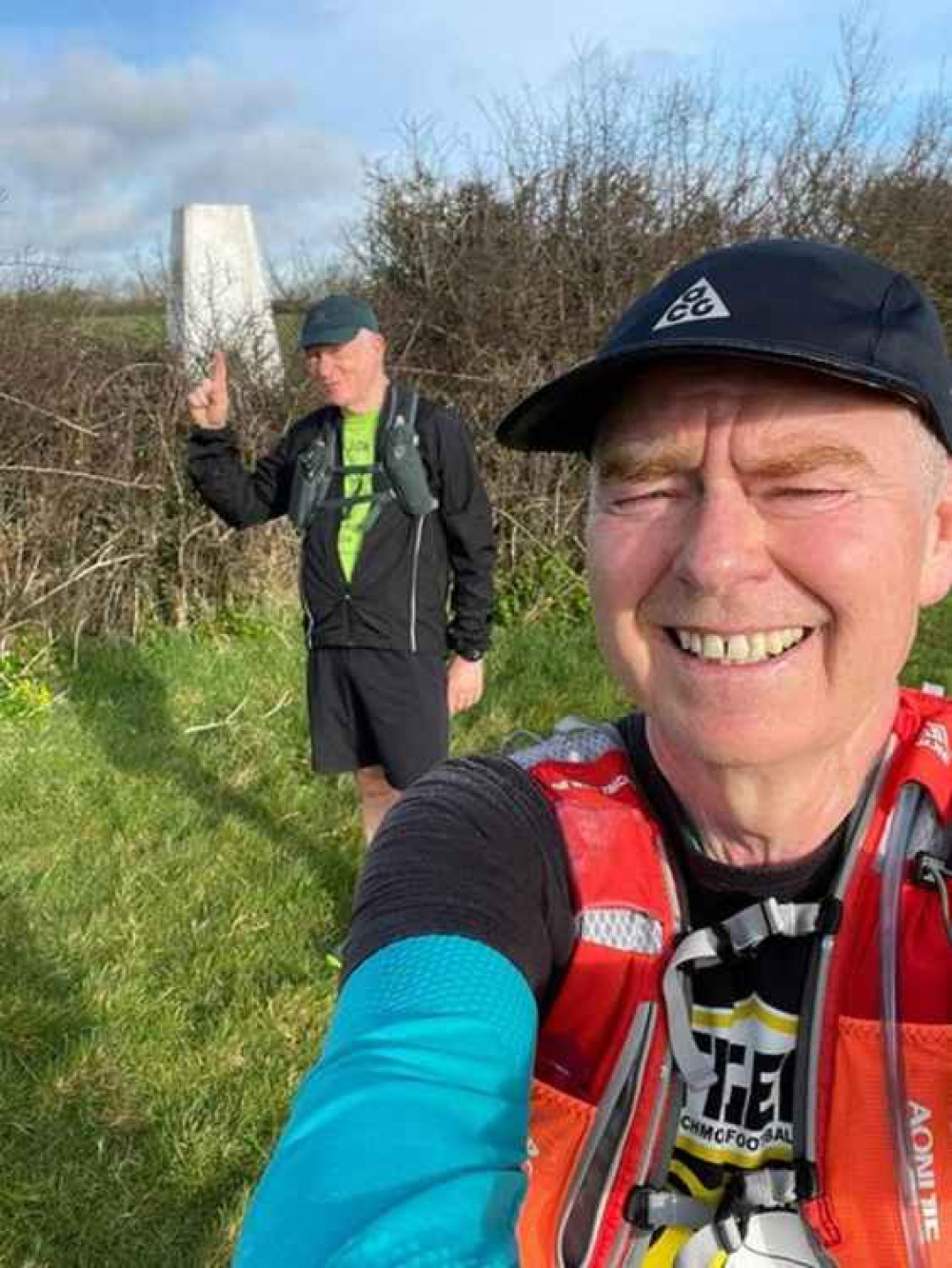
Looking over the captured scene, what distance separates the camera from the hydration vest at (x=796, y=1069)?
116 centimetres

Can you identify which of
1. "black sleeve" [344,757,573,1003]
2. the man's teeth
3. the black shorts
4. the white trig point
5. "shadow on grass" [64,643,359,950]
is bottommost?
"shadow on grass" [64,643,359,950]

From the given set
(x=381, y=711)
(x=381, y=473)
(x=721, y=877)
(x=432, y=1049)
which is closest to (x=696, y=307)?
(x=721, y=877)

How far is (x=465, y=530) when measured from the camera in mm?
4445

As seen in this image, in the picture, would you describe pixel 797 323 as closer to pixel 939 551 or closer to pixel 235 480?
pixel 939 551

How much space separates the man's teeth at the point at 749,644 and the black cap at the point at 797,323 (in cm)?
27

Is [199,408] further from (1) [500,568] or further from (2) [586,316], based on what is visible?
(2) [586,316]

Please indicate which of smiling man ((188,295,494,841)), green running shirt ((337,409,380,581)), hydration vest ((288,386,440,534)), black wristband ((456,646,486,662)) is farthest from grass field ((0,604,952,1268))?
hydration vest ((288,386,440,534))

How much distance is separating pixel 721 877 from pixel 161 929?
10.5 feet

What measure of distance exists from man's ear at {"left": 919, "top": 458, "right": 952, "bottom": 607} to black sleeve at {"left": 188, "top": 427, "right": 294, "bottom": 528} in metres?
3.57

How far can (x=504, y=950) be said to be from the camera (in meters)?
1.24

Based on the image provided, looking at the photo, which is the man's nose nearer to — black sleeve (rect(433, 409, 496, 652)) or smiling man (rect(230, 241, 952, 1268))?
smiling man (rect(230, 241, 952, 1268))

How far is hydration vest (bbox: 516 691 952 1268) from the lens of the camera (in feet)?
3.81

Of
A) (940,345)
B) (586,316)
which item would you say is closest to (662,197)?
(586,316)

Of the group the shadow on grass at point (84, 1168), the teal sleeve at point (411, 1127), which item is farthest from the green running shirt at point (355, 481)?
the teal sleeve at point (411, 1127)
